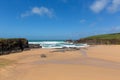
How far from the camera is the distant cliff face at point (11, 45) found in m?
31.6

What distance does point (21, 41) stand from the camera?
38875mm

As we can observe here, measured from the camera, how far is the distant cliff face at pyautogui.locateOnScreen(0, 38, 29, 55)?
31.6 m

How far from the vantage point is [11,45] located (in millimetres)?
34594

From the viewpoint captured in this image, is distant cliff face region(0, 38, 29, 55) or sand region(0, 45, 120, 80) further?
distant cliff face region(0, 38, 29, 55)

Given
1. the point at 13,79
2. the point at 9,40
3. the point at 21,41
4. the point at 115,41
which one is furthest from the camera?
the point at 115,41

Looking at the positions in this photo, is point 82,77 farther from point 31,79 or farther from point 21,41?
point 21,41

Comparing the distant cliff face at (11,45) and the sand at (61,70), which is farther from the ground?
the distant cliff face at (11,45)

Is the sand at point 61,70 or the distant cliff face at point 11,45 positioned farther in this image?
the distant cliff face at point 11,45

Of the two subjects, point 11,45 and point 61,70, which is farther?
point 11,45

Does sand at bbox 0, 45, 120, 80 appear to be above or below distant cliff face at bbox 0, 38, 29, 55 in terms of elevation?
below

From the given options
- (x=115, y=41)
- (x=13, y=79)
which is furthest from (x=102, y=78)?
(x=115, y=41)

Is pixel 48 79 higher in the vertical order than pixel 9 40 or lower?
lower

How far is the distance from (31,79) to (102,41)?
61.1m

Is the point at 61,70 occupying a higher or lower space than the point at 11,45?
lower
